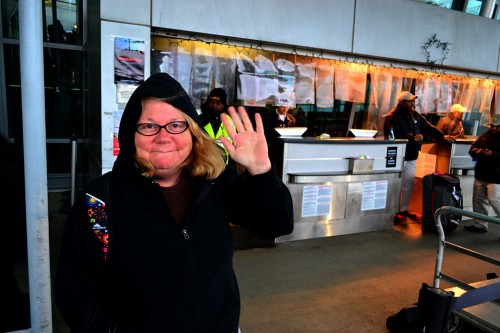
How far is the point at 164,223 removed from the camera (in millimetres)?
1428

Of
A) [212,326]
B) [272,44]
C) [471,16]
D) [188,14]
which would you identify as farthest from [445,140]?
[212,326]

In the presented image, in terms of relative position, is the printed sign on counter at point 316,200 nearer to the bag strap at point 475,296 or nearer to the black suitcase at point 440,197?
the black suitcase at point 440,197

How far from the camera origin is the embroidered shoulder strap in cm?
136

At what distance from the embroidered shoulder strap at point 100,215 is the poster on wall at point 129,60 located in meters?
3.09

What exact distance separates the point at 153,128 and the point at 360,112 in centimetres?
725

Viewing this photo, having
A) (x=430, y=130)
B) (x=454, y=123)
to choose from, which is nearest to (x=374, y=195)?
(x=430, y=130)

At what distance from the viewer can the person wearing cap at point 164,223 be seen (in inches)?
53.4

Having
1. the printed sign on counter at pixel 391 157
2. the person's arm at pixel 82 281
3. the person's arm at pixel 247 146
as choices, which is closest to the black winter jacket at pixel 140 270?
the person's arm at pixel 82 281

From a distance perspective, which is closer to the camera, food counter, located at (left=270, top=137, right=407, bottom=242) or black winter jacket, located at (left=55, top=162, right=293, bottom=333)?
black winter jacket, located at (left=55, top=162, right=293, bottom=333)

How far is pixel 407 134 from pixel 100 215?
6642 millimetres

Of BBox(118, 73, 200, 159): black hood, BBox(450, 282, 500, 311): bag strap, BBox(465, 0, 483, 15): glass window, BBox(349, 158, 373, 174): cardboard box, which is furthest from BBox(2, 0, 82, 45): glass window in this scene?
BBox(465, 0, 483, 15): glass window

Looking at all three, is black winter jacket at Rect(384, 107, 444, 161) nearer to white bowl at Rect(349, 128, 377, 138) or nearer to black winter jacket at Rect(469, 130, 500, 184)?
white bowl at Rect(349, 128, 377, 138)

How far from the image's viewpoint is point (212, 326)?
56.9 inches

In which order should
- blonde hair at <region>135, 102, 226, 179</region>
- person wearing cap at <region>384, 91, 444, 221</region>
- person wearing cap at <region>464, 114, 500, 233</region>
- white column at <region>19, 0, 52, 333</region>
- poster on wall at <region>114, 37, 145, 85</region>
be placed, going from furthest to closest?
person wearing cap at <region>384, 91, 444, 221</region> < person wearing cap at <region>464, 114, 500, 233</region> < poster on wall at <region>114, 37, 145, 85</region> < white column at <region>19, 0, 52, 333</region> < blonde hair at <region>135, 102, 226, 179</region>
